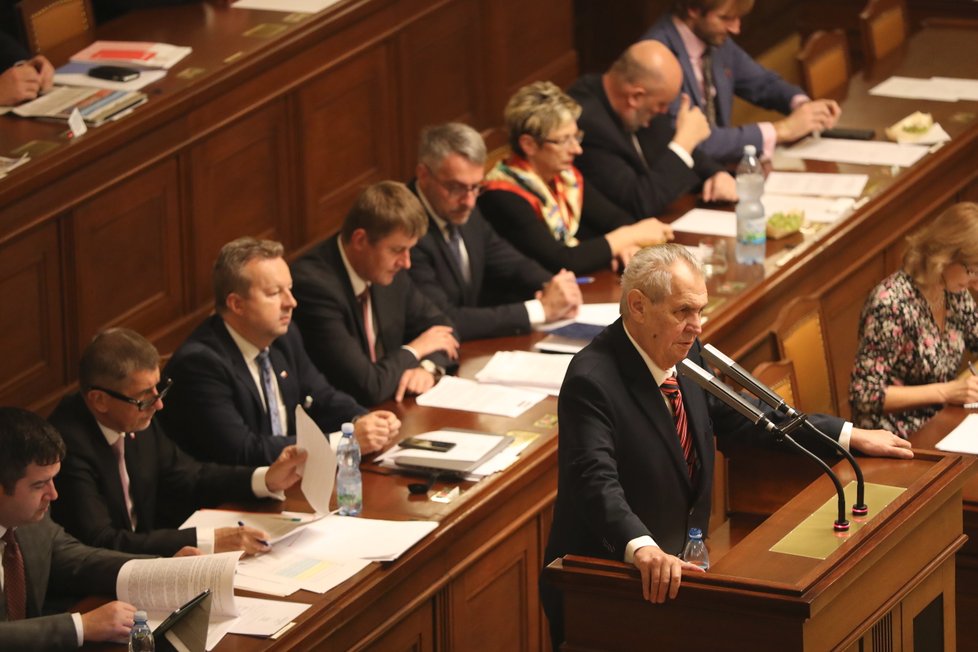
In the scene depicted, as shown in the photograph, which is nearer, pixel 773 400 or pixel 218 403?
pixel 773 400

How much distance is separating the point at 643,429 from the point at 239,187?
294 centimetres

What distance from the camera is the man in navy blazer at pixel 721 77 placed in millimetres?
7199

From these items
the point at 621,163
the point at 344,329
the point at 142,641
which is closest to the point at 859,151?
the point at 621,163

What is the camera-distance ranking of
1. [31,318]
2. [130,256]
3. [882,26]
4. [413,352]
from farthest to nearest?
[882,26] → [130,256] → [31,318] → [413,352]

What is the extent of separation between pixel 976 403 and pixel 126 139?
291 cm

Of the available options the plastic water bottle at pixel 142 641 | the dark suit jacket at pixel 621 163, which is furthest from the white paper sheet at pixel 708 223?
the plastic water bottle at pixel 142 641

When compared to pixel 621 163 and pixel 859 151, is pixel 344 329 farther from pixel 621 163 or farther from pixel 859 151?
pixel 859 151

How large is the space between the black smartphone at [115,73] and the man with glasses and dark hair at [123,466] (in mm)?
1925

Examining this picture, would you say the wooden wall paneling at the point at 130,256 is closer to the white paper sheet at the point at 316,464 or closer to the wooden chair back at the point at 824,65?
the white paper sheet at the point at 316,464

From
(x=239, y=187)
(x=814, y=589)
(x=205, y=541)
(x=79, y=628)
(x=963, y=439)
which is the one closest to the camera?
(x=814, y=589)

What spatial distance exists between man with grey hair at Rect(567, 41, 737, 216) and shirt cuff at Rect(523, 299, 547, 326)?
1.03 metres

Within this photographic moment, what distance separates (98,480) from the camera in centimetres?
446

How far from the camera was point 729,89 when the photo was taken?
24.8 feet

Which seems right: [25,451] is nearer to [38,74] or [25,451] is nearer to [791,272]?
[38,74]
